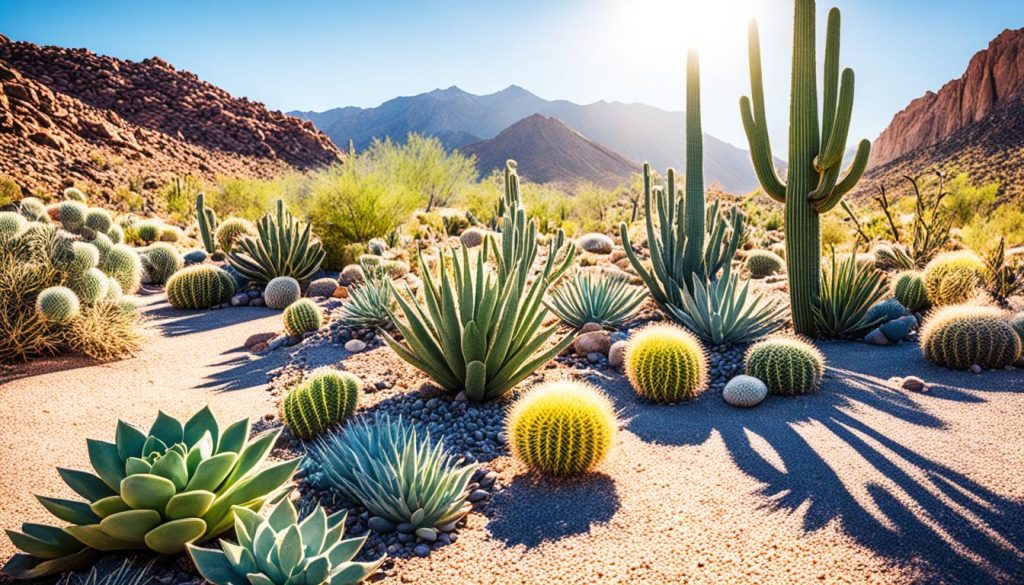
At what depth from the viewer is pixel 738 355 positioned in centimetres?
622

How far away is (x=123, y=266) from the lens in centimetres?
873

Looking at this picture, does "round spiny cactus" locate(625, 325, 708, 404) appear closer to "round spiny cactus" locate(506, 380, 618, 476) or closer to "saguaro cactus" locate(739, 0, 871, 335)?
"round spiny cactus" locate(506, 380, 618, 476)

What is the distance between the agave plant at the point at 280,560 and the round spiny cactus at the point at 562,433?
4.68 ft

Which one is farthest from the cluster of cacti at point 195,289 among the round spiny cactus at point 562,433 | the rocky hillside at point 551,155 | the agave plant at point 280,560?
the rocky hillside at point 551,155

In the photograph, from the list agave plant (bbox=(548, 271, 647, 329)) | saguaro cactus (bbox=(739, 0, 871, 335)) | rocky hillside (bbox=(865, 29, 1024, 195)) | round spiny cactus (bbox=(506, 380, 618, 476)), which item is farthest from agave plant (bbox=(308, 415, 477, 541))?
rocky hillside (bbox=(865, 29, 1024, 195))

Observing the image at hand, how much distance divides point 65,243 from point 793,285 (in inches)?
331

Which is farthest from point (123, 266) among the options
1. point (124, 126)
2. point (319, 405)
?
point (124, 126)

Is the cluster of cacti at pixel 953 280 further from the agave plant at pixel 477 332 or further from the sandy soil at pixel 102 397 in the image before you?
the sandy soil at pixel 102 397

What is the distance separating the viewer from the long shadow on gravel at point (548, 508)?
Result: 332 centimetres

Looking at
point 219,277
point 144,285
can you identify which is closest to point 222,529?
point 219,277

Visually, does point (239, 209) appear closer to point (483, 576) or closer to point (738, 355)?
point (738, 355)

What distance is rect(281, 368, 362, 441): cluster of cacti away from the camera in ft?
15.4

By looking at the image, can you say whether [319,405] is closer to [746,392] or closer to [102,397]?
[102,397]

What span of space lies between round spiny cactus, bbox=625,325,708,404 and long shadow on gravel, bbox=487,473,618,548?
1.45 meters
